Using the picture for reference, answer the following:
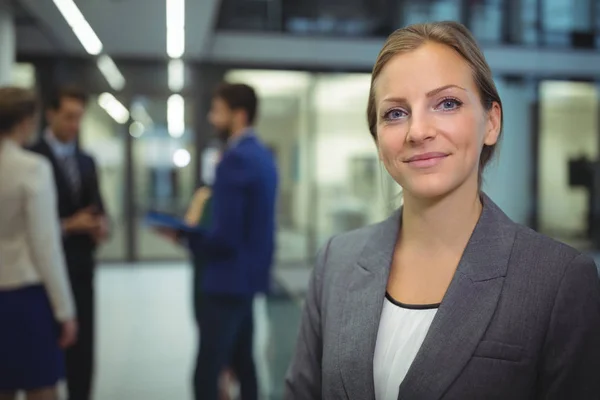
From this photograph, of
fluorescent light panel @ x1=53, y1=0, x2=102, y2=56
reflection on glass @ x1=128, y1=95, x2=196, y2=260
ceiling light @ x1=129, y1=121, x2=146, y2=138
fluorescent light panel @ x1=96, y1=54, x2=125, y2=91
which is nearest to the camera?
fluorescent light panel @ x1=53, y1=0, x2=102, y2=56

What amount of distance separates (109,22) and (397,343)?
2.82 metres

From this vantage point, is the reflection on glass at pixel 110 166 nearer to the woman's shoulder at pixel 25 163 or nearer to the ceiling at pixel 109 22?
the ceiling at pixel 109 22

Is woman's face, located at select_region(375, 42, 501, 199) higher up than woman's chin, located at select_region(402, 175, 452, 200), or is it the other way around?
woman's face, located at select_region(375, 42, 501, 199)

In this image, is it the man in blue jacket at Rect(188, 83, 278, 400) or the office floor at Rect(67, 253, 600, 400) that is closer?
the man in blue jacket at Rect(188, 83, 278, 400)

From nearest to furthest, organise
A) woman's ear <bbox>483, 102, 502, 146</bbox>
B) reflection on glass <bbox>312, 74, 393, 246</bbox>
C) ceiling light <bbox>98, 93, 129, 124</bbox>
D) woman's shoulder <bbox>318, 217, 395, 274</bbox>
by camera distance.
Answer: woman's ear <bbox>483, 102, 502, 146</bbox> → woman's shoulder <bbox>318, 217, 395, 274</bbox> → reflection on glass <bbox>312, 74, 393, 246</bbox> → ceiling light <bbox>98, 93, 129, 124</bbox>

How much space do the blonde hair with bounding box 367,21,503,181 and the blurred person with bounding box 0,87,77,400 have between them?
175cm

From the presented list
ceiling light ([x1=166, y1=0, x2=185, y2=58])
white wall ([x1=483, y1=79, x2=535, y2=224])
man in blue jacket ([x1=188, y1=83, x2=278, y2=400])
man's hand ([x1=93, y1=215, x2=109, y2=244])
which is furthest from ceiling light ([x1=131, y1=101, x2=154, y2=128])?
white wall ([x1=483, y1=79, x2=535, y2=224])

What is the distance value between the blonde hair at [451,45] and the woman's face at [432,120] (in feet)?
0.03

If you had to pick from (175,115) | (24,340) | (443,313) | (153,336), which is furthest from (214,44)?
(443,313)

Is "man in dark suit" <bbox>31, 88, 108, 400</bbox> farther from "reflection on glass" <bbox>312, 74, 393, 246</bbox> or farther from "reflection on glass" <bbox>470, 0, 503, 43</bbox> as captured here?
"reflection on glass" <bbox>312, 74, 393, 246</bbox>

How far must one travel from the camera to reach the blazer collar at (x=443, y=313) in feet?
3.11

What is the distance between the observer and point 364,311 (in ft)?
3.50

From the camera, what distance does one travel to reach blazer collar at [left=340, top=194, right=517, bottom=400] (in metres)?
0.95

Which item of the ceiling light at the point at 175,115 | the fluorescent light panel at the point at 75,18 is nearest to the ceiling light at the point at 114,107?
the ceiling light at the point at 175,115
